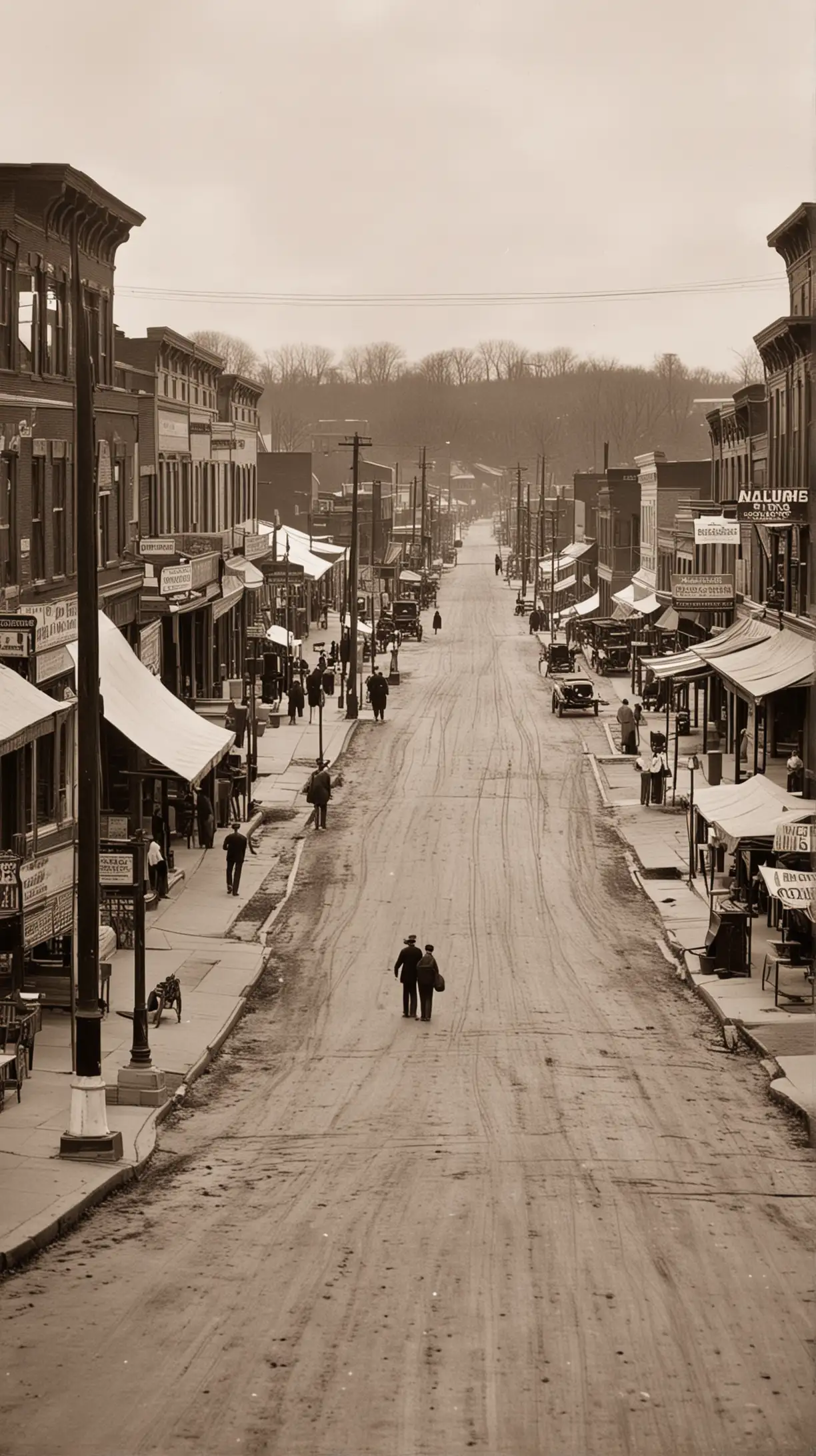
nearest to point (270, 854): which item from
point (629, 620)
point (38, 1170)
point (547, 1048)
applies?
point (547, 1048)

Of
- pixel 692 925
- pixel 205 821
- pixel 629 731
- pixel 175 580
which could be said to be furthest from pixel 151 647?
pixel 629 731

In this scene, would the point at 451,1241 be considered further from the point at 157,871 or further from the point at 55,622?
the point at 157,871

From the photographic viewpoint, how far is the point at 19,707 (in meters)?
23.9

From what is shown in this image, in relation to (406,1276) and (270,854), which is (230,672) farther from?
(406,1276)

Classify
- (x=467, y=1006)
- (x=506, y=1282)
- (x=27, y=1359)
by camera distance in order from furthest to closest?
1. (x=467, y=1006)
2. (x=506, y=1282)
3. (x=27, y=1359)

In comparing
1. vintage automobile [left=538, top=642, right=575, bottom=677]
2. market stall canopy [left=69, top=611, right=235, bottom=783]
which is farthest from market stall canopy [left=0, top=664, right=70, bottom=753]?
vintage automobile [left=538, top=642, right=575, bottom=677]

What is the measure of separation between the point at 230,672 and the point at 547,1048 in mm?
35469

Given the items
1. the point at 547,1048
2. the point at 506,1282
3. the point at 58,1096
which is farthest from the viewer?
the point at 547,1048

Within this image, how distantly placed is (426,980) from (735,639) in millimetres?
25286

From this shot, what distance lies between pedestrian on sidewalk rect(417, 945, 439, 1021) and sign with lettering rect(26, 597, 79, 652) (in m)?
6.57

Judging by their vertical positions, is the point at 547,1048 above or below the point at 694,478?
below

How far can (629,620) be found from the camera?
246 ft

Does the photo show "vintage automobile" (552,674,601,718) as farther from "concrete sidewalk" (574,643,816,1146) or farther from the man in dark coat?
the man in dark coat

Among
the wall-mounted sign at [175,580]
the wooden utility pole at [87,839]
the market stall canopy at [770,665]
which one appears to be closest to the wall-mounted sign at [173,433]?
the wall-mounted sign at [175,580]
